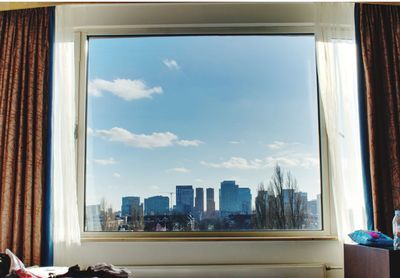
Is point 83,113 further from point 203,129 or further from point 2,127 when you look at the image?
point 203,129

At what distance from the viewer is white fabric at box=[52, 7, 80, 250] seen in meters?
3.04

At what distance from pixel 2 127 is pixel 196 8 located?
1.55 m

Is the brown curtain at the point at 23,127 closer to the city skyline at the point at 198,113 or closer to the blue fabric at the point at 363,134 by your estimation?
the city skyline at the point at 198,113

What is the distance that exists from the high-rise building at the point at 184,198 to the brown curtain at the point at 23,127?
899 millimetres

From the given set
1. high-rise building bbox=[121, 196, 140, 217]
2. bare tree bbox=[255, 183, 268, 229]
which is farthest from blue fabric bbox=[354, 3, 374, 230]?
high-rise building bbox=[121, 196, 140, 217]

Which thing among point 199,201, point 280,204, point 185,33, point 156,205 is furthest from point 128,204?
point 185,33

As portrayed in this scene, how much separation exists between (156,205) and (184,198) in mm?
200

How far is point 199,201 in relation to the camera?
3285 millimetres

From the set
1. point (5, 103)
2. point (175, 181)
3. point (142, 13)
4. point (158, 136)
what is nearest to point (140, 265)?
point (175, 181)

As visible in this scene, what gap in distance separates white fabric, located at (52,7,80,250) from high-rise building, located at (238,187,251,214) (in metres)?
1.10

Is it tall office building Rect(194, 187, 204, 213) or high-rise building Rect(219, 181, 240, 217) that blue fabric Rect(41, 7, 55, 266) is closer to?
tall office building Rect(194, 187, 204, 213)

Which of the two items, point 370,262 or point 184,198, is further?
point 184,198

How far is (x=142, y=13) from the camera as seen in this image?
3.35m

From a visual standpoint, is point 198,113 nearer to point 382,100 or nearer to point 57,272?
point 382,100
